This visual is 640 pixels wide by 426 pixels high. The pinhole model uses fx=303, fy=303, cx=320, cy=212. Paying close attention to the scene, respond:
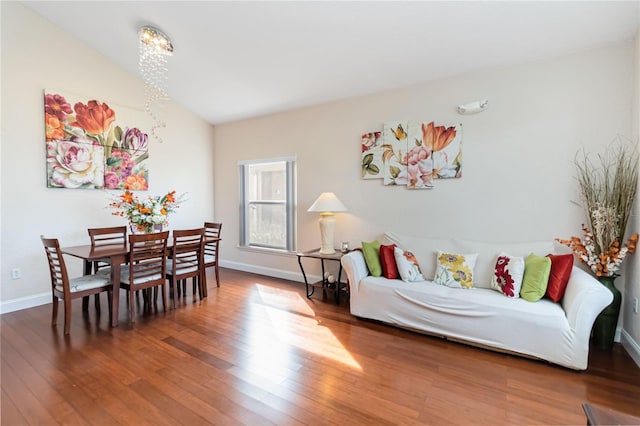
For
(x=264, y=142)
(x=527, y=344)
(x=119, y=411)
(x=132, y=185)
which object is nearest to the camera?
(x=119, y=411)

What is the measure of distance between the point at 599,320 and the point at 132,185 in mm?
5648

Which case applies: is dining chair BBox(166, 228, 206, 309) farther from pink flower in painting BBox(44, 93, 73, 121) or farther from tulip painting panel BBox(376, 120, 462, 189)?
tulip painting panel BBox(376, 120, 462, 189)

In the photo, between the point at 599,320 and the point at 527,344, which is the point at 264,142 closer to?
the point at 527,344

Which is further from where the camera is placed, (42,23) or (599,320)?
(42,23)

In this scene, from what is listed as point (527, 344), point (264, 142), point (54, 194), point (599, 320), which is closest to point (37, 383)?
point (54, 194)

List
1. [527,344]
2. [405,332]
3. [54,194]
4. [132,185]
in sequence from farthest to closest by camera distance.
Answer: [132,185] → [54,194] → [405,332] → [527,344]

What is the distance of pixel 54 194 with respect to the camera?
12.3 feet

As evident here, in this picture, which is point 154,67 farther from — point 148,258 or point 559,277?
point 559,277

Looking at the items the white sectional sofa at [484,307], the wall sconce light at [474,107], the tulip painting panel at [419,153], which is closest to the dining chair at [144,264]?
the white sectional sofa at [484,307]

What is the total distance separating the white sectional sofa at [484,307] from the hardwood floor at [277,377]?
0.12 meters

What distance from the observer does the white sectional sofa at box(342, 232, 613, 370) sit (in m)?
2.21

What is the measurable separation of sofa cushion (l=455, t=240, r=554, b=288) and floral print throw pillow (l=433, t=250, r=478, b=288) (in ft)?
0.28

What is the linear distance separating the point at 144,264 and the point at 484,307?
3.30 metres

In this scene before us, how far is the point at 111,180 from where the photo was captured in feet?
13.9
